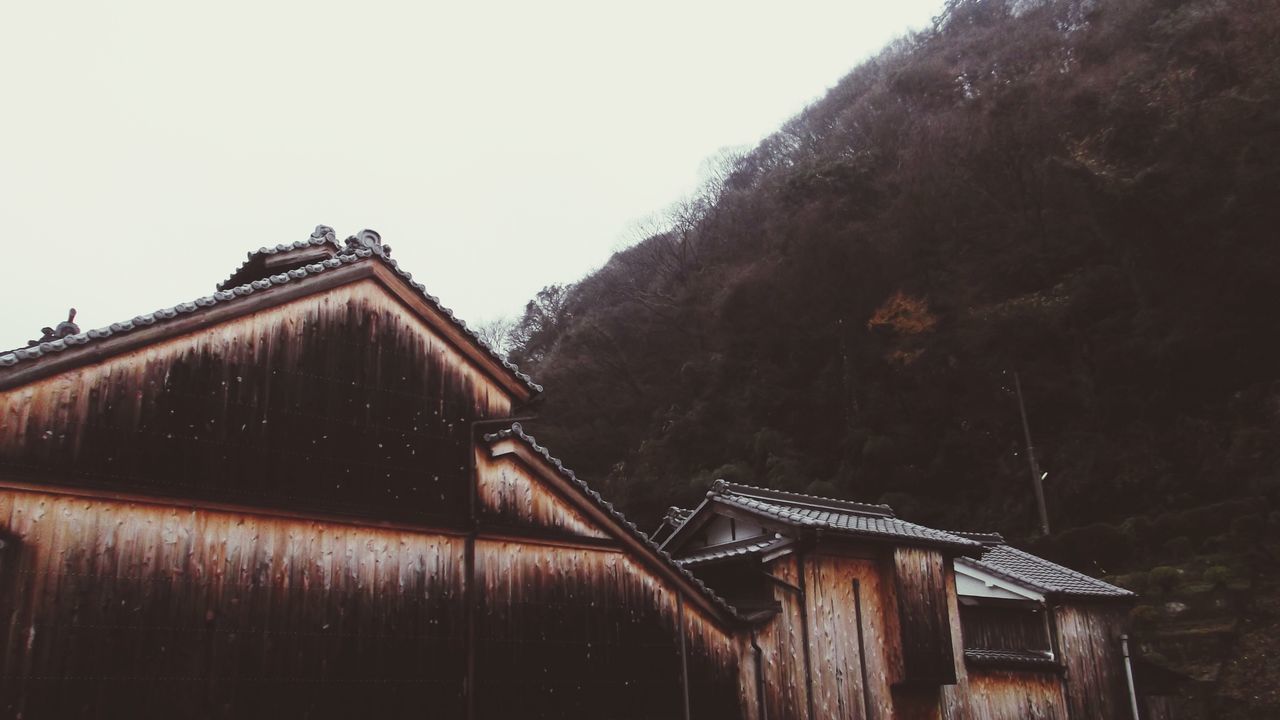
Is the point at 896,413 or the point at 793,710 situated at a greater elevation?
the point at 896,413

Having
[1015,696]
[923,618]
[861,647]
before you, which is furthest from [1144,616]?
[861,647]

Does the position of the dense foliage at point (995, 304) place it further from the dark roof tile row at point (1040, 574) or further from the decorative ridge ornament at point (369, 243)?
the decorative ridge ornament at point (369, 243)

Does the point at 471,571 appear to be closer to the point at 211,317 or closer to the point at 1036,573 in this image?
the point at 211,317

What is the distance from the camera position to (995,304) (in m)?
36.3

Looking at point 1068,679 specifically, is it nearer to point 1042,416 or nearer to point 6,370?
point 1042,416

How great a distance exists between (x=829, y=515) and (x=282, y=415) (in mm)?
11272

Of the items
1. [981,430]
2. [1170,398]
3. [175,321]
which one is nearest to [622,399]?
[981,430]

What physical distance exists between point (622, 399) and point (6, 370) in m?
41.6

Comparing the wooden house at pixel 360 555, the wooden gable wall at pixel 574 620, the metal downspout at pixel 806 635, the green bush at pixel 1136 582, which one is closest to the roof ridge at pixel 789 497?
the wooden house at pixel 360 555

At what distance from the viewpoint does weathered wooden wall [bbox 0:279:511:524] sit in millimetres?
10469

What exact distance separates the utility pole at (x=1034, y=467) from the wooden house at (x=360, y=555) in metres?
15.4

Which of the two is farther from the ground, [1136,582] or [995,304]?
[995,304]

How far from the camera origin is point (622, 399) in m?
51.1

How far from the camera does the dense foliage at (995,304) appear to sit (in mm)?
30188
